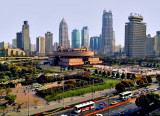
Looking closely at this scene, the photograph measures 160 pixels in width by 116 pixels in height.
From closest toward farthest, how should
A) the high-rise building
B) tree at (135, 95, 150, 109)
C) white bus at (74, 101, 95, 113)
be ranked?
1. tree at (135, 95, 150, 109)
2. white bus at (74, 101, 95, 113)
3. the high-rise building

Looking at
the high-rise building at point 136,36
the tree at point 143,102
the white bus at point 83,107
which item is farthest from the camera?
the high-rise building at point 136,36

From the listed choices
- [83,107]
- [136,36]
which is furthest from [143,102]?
[136,36]

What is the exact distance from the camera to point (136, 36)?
16762 cm

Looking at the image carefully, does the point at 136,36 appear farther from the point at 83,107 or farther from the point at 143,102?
the point at 83,107

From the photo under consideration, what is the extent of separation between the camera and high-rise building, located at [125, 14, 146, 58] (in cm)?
16612

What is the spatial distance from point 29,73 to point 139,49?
430ft

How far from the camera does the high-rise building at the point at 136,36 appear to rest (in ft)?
545

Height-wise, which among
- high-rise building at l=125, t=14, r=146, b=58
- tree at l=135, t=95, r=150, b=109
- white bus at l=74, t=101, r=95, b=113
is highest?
high-rise building at l=125, t=14, r=146, b=58

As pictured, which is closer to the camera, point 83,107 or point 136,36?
point 83,107

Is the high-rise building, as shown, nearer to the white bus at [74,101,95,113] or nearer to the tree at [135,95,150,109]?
the tree at [135,95,150,109]

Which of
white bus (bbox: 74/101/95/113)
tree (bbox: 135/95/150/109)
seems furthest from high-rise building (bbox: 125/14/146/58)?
white bus (bbox: 74/101/95/113)

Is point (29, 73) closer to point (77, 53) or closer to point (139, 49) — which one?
point (77, 53)

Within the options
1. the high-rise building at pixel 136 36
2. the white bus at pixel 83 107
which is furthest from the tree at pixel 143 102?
the high-rise building at pixel 136 36

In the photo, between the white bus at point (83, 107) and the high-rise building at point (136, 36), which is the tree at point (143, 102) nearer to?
the white bus at point (83, 107)
